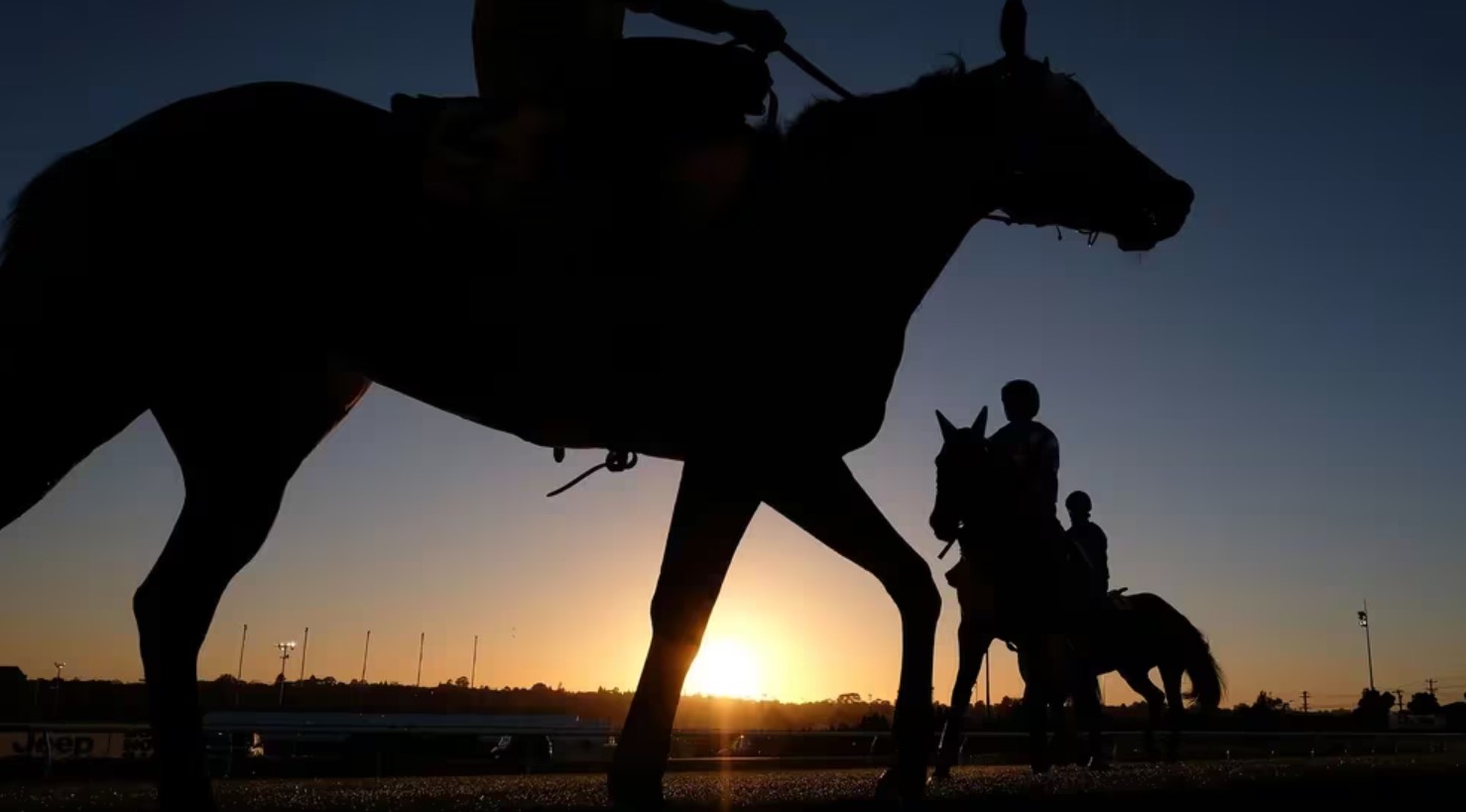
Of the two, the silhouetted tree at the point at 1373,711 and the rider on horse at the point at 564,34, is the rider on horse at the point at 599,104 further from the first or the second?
the silhouetted tree at the point at 1373,711

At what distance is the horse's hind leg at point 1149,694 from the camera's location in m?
18.6

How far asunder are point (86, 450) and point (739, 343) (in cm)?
213

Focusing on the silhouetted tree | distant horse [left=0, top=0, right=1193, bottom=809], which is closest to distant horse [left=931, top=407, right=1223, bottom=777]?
distant horse [left=0, top=0, right=1193, bottom=809]

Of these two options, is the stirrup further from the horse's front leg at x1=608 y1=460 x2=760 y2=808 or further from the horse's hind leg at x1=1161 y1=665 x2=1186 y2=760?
the horse's hind leg at x1=1161 y1=665 x2=1186 y2=760

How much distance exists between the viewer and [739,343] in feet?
13.5

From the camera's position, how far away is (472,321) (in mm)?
4082

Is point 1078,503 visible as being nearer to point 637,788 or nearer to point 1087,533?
point 1087,533

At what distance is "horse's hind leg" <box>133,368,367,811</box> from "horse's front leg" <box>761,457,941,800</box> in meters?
1.91

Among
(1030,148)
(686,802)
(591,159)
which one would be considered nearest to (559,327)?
(591,159)

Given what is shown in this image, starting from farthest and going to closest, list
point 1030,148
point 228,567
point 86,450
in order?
point 1030,148, point 228,567, point 86,450

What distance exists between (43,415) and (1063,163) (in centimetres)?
410

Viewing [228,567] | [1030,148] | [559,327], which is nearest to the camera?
[559,327]

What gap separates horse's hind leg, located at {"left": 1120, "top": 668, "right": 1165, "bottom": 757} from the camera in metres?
18.6

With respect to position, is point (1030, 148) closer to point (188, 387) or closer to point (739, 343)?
point (739, 343)
